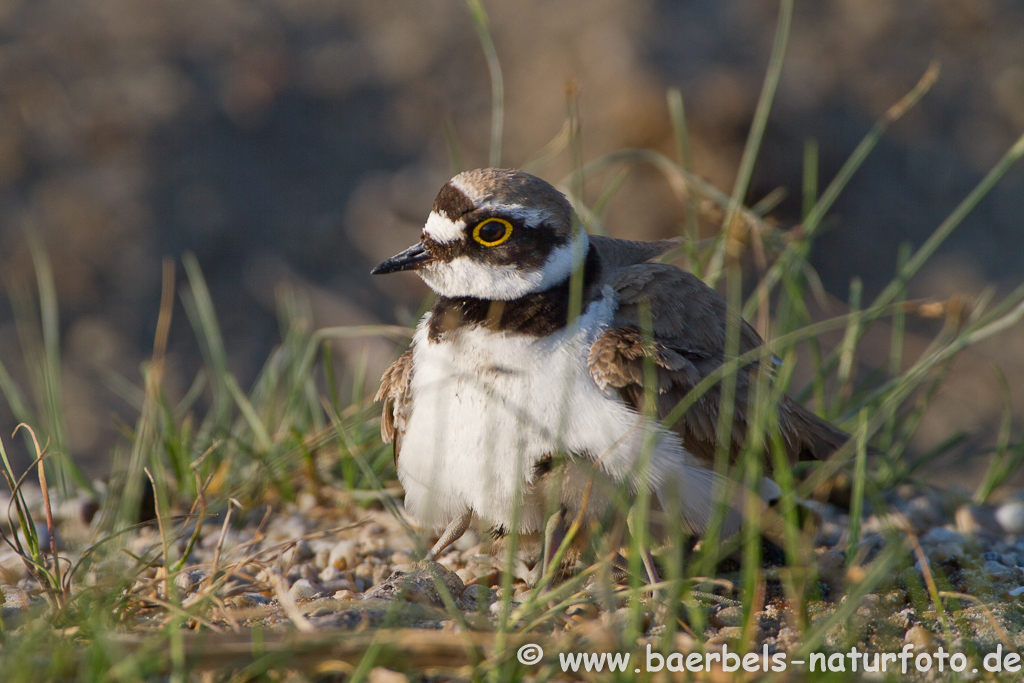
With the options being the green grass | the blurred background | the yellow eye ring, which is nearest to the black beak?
the yellow eye ring

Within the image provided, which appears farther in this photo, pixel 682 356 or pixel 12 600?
pixel 682 356

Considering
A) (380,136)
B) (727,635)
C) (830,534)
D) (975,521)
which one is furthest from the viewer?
(380,136)

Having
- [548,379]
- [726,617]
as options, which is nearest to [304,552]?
[548,379]

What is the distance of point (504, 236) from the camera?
3.35 metres

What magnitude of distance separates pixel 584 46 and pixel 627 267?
5433mm

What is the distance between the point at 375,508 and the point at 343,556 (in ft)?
1.62

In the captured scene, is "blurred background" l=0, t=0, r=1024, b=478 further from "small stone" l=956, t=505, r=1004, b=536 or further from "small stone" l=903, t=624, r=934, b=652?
"small stone" l=903, t=624, r=934, b=652

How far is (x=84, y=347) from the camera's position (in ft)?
23.9

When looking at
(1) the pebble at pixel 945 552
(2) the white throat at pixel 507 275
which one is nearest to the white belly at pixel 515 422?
(2) the white throat at pixel 507 275

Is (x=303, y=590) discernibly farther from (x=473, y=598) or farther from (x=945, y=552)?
(x=945, y=552)

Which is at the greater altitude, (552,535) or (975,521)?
(552,535)

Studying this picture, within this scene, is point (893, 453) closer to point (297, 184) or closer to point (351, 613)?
point (351, 613)

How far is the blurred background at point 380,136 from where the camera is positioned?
7516mm

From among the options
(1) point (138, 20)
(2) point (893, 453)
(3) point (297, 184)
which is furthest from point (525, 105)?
(2) point (893, 453)
